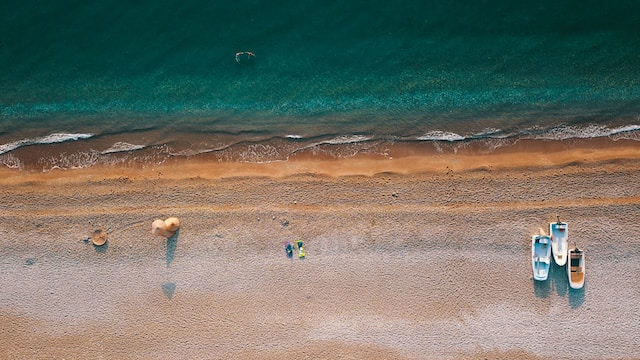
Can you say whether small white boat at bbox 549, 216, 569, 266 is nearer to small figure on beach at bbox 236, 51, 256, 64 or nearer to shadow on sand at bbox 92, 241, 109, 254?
small figure on beach at bbox 236, 51, 256, 64

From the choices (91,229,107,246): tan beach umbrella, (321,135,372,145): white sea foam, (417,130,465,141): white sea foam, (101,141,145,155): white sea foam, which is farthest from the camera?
(101,141,145,155): white sea foam

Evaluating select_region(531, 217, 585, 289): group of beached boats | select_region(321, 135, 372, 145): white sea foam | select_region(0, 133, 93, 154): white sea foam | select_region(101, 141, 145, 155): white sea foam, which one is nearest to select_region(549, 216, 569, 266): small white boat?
select_region(531, 217, 585, 289): group of beached boats

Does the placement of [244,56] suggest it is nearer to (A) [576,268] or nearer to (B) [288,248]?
(B) [288,248]

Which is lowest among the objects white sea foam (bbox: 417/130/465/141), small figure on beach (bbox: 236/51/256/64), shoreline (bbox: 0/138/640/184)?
shoreline (bbox: 0/138/640/184)

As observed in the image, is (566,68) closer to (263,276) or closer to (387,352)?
(387,352)

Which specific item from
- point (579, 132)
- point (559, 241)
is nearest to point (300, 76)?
point (579, 132)

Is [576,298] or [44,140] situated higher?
[44,140]
